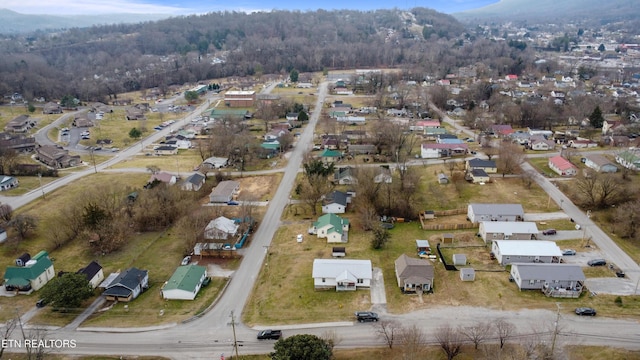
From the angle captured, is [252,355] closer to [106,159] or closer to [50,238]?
[50,238]

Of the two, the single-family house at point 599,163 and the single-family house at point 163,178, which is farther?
the single-family house at point 599,163

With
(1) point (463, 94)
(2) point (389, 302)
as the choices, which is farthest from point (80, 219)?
(1) point (463, 94)

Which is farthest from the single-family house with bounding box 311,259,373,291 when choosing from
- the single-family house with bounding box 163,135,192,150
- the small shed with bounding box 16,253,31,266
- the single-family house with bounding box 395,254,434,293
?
the single-family house with bounding box 163,135,192,150

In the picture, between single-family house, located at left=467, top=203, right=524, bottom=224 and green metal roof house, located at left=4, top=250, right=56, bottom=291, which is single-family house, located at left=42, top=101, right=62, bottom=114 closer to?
green metal roof house, located at left=4, top=250, right=56, bottom=291

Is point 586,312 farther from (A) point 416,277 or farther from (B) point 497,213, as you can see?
(B) point 497,213

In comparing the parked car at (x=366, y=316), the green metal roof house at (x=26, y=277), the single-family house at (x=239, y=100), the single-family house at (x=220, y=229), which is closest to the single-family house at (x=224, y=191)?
the single-family house at (x=220, y=229)

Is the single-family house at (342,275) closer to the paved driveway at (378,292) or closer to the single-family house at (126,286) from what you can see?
the paved driveway at (378,292)
